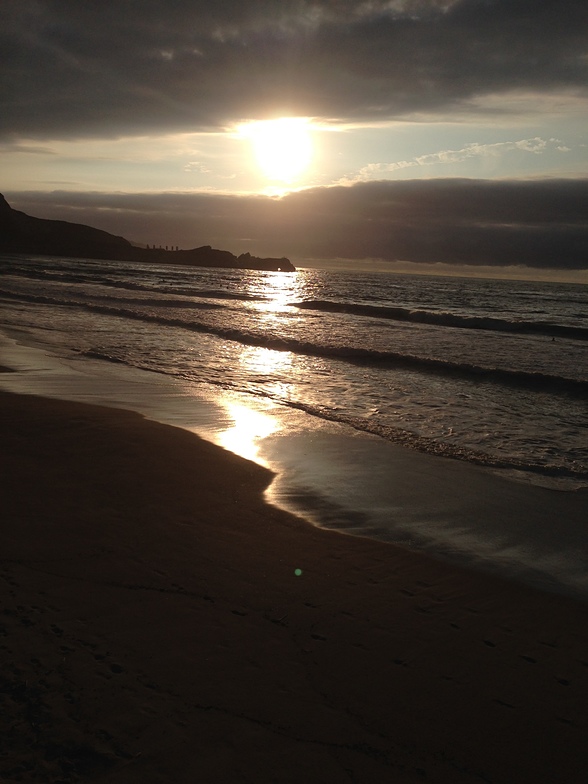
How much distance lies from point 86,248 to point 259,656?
163 m

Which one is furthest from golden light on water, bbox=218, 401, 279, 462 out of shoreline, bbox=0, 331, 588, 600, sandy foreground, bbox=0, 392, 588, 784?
sandy foreground, bbox=0, 392, 588, 784

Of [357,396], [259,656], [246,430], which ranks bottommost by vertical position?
[259,656]

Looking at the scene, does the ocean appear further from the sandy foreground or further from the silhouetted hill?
the silhouetted hill

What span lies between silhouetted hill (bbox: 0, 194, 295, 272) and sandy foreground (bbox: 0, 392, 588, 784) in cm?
14900

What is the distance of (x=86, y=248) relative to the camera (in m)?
153

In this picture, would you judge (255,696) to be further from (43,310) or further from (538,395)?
(43,310)

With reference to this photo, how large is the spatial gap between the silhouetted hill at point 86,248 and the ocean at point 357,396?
13048cm

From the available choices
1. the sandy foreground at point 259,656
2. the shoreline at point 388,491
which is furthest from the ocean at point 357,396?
the sandy foreground at point 259,656

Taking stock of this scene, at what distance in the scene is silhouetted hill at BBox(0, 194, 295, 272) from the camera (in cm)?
14938

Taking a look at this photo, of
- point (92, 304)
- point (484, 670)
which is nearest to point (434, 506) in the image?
point (484, 670)

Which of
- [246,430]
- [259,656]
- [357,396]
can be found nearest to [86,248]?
[357,396]

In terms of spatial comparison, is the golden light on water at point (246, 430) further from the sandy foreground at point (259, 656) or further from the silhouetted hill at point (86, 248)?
the silhouetted hill at point (86, 248)

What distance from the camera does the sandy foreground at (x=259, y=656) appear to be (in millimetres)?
2691

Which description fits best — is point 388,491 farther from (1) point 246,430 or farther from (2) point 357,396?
(2) point 357,396
